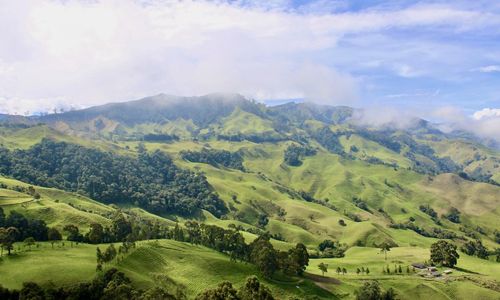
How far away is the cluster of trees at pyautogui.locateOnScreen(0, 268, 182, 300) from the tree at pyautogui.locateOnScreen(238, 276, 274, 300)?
17164 millimetres

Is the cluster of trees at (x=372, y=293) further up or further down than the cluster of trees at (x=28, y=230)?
further down

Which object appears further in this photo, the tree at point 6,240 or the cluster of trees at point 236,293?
the tree at point 6,240

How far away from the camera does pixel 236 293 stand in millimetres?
101562

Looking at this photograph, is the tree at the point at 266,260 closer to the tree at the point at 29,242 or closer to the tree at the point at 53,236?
the tree at the point at 53,236

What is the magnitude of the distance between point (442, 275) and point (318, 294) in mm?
64185

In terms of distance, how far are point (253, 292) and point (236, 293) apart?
403 cm

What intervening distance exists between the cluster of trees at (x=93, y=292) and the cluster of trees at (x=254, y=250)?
3912 centimetres

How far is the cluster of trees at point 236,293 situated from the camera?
9381 cm

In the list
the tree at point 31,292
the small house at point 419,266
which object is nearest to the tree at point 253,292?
the tree at point 31,292

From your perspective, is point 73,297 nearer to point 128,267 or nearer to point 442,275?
point 128,267

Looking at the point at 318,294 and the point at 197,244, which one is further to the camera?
the point at 197,244

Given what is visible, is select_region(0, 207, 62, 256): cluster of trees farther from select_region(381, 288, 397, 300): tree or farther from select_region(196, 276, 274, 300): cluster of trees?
select_region(381, 288, 397, 300): tree

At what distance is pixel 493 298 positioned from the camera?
154750mm

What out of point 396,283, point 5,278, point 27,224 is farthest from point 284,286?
point 27,224
